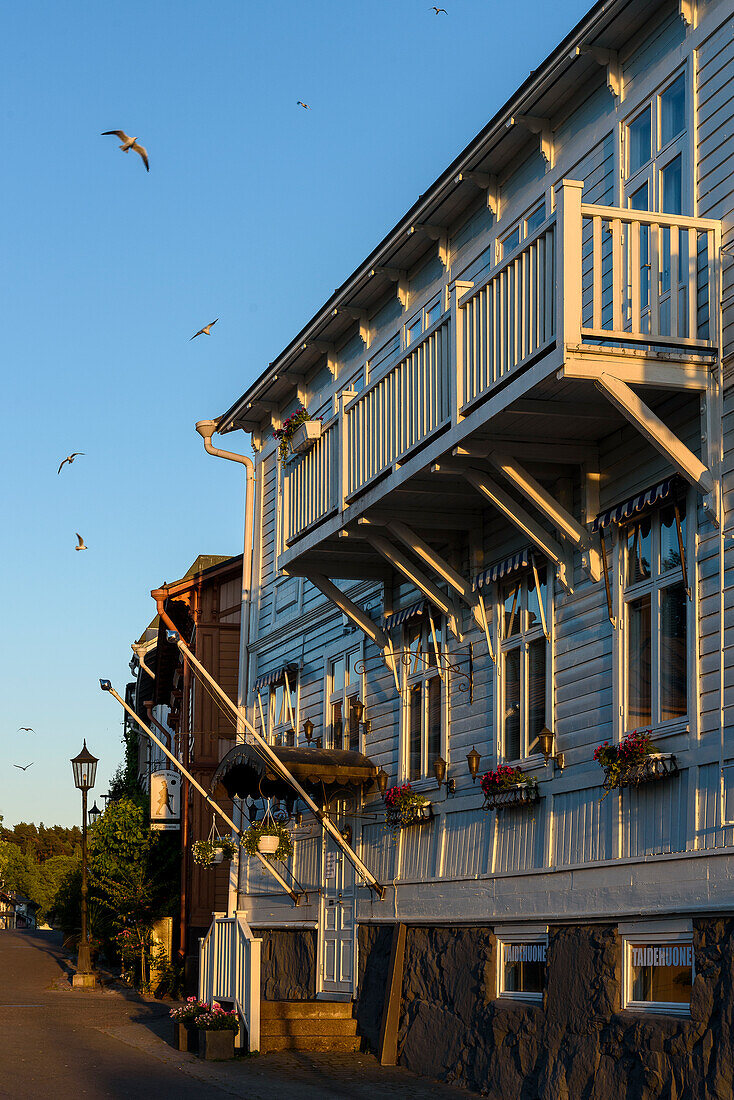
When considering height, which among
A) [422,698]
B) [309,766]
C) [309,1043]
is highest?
[422,698]

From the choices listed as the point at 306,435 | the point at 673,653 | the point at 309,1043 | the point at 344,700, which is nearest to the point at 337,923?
the point at 309,1043

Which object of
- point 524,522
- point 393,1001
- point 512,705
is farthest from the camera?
point 393,1001

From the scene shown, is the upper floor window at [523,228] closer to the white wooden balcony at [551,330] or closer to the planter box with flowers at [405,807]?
the white wooden balcony at [551,330]

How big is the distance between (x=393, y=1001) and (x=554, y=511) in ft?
20.8

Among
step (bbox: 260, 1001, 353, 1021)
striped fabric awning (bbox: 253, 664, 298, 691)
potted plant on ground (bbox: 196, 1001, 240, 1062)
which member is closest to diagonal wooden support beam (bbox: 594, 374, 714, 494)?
step (bbox: 260, 1001, 353, 1021)

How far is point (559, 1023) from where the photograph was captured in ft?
39.7

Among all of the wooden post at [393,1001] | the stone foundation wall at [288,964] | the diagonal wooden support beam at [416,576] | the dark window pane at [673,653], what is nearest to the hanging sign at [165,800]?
the stone foundation wall at [288,964]

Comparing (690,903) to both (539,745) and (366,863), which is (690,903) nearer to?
(539,745)

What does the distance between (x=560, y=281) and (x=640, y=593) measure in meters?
2.75

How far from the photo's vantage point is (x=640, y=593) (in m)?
11.7

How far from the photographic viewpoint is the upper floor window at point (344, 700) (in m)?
18.4

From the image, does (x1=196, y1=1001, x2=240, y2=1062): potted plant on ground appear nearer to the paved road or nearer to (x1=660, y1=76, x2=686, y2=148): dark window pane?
the paved road

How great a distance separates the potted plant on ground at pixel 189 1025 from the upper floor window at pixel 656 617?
26.0 feet

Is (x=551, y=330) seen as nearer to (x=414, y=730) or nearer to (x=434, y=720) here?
(x=434, y=720)
